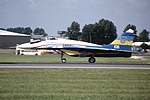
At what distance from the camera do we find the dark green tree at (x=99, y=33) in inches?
5118

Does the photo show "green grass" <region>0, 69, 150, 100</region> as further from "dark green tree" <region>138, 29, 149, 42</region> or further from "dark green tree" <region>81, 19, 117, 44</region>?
"dark green tree" <region>138, 29, 149, 42</region>

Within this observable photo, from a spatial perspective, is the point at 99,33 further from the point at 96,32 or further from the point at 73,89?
the point at 73,89

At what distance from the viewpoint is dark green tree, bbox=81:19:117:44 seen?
427 ft

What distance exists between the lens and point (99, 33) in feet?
436

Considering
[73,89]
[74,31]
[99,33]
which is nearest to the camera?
[73,89]

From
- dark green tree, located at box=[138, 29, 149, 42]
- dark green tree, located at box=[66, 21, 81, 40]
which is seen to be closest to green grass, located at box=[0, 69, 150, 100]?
dark green tree, located at box=[66, 21, 81, 40]

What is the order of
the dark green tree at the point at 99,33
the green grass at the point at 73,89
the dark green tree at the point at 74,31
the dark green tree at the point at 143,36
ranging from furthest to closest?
the dark green tree at the point at 143,36 → the dark green tree at the point at 74,31 → the dark green tree at the point at 99,33 → the green grass at the point at 73,89

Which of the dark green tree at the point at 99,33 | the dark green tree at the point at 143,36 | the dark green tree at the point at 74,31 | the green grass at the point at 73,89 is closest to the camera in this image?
the green grass at the point at 73,89

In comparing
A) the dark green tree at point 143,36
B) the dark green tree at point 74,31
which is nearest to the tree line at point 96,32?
the dark green tree at point 74,31

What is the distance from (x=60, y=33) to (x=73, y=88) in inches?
6735

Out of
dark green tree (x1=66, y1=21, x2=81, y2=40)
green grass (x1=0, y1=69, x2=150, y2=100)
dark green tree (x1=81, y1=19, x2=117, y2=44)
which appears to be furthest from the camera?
dark green tree (x1=66, y1=21, x2=81, y2=40)

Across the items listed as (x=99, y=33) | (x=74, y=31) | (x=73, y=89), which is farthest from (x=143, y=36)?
(x=73, y=89)

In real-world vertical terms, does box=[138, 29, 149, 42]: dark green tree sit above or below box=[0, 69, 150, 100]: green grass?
above

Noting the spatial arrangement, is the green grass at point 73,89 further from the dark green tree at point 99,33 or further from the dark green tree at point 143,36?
the dark green tree at point 143,36
